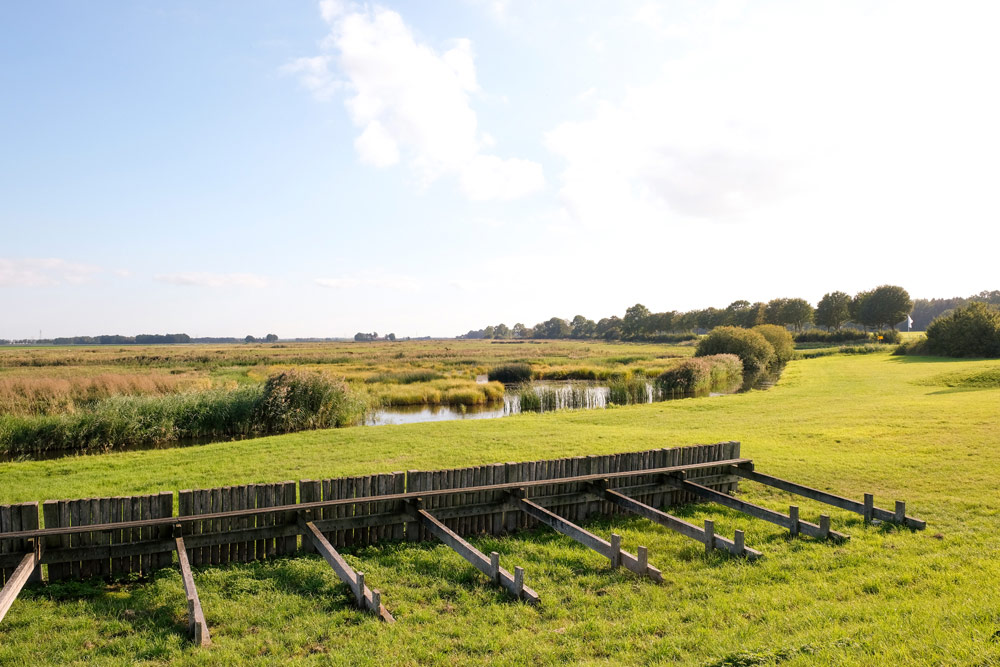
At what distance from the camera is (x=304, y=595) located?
6523 mm

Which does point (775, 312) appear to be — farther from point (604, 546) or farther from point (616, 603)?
point (616, 603)

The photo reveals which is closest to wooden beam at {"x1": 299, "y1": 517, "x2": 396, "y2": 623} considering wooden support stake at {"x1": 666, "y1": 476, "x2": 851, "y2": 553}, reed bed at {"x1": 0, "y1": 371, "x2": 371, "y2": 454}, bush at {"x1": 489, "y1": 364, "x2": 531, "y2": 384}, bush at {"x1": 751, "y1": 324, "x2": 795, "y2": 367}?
wooden support stake at {"x1": 666, "y1": 476, "x2": 851, "y2": 553}

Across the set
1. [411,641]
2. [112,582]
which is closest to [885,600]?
[411,641]

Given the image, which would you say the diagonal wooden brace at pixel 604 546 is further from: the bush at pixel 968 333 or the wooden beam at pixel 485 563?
the bush at pixel 968 333

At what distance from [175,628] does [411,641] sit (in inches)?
100

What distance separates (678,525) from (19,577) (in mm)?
8321

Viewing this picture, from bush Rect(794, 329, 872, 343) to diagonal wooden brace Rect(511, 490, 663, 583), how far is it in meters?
103

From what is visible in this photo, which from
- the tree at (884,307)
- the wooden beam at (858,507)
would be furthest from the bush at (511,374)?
the tree at (884,307)

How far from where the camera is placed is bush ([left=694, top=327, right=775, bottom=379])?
184 ft

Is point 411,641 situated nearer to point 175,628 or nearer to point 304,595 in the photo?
point 304,595

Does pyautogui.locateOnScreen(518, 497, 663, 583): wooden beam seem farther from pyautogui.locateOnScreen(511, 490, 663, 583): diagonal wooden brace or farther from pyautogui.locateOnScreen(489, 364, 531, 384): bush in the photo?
pyautogui.locateOnScreen(489, 364, 531, 384): bush

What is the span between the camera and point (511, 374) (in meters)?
48.6

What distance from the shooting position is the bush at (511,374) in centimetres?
4797

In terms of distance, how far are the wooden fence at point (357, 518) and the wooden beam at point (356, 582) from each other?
0.02 meters
